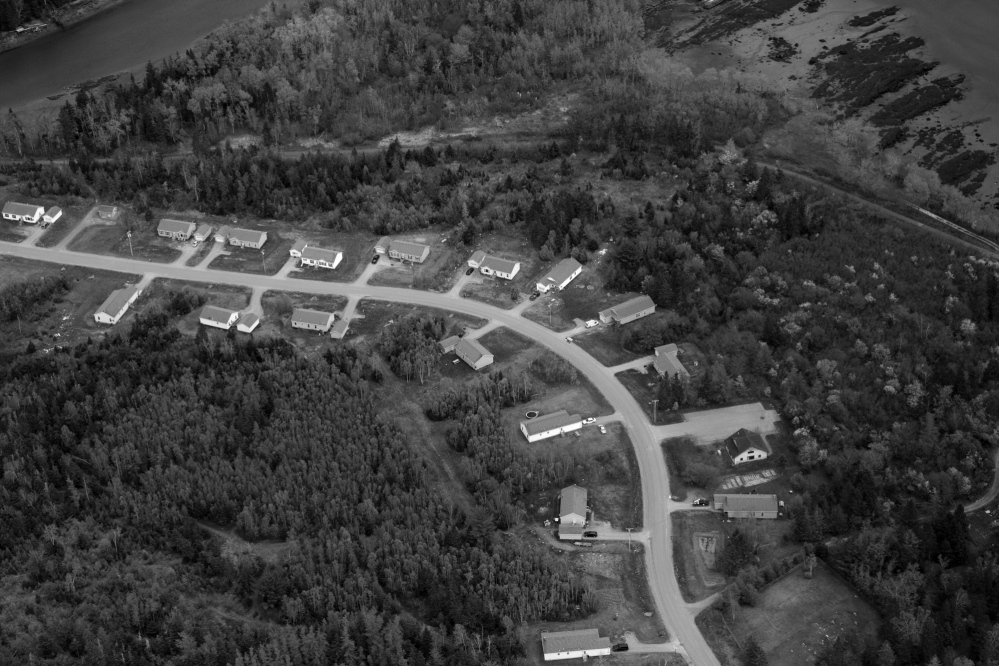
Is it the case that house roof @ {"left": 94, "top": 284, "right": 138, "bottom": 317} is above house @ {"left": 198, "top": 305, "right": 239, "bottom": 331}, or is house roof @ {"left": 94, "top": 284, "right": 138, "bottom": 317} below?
above

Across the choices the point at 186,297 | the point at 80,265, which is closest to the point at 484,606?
the point at 186,297

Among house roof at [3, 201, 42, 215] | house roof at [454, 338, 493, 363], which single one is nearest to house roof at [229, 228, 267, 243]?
house roof at [3, 201, 42, 215]

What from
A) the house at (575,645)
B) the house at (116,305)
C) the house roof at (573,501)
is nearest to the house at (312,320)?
the house at (116,305)

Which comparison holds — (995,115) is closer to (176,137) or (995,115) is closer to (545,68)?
(545,68)

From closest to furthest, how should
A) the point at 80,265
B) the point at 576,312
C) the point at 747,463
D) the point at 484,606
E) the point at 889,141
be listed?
1. the point at 484,606
2. the point at 747,463
3. the point at 576,312
4. the point at 80,265
5. the point at 889,141

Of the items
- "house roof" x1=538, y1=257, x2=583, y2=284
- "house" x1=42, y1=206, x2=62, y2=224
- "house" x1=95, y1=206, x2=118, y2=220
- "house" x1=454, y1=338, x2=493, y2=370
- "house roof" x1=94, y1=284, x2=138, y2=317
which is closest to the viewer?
"house" x1=454, y1=338, x2=493, y2=370

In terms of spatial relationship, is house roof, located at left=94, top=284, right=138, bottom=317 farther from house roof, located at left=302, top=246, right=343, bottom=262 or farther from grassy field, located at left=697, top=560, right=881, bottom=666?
grassy field, located at left=697, top=560, right=881, bottom=666

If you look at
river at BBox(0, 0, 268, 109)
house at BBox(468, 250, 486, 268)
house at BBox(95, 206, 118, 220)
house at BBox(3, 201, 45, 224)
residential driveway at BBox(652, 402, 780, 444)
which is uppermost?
river at BBox(0, 0, 268, 109)
